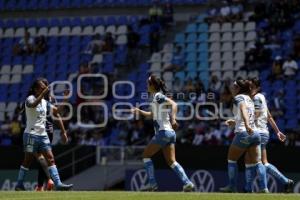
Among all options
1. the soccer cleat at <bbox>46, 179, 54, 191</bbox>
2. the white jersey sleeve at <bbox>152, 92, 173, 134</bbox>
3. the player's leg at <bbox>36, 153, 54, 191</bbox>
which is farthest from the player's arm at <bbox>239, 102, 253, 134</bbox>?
the soccer cleat at <bbox>46, 179, 54, 191</bbox>

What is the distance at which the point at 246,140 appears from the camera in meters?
15.0

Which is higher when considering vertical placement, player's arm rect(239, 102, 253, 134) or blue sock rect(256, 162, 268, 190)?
player's arm rect(239, 102, 253, 134)

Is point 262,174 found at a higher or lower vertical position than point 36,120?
lower

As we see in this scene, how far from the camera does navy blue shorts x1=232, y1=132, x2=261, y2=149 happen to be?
15.0m

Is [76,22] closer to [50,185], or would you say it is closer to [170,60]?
[170,60]

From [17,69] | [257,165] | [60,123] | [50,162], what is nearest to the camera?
[257,165]

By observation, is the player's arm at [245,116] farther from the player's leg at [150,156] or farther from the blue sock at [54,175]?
the blue sock at [54,175]

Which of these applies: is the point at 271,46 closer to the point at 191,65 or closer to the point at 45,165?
the point at 191,65

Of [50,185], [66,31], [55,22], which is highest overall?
[55,22]

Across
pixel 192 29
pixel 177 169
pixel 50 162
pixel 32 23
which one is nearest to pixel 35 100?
pixel 50 162

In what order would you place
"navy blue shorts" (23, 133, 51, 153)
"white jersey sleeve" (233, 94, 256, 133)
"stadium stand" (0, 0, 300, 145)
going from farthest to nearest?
"stadium stand" (0, 0, 300, 145), "navy blue shorts" (23, 133, 51, 153), "white jersey sleeve" (233, 94, 256, 133)

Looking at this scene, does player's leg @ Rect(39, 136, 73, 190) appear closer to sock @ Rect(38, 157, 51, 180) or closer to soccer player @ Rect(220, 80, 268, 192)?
sock @ Rect(38, 157, 51, 180)

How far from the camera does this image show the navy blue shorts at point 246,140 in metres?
15.0

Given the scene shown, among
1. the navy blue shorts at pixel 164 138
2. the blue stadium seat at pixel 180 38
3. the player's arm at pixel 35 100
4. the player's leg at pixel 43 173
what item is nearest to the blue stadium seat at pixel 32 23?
the blue stadium seat at pixel 180 38
